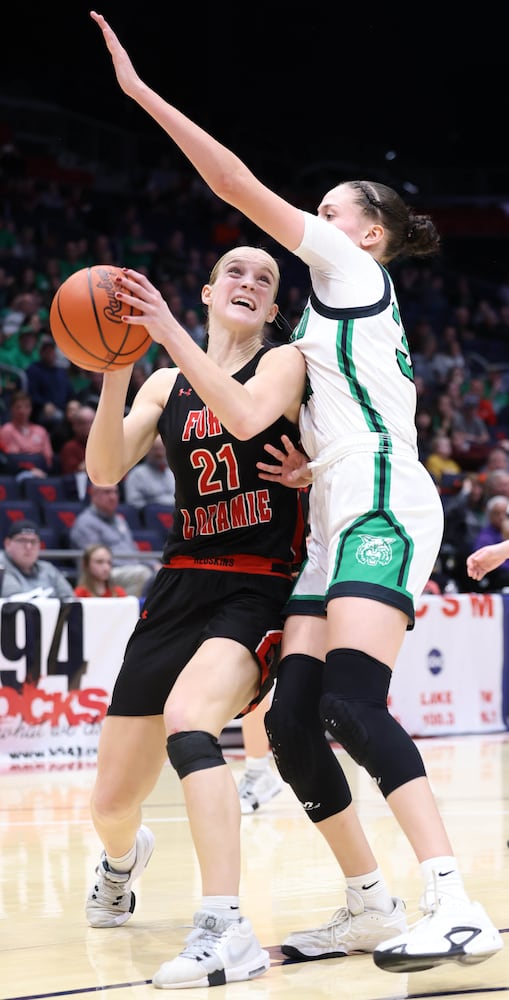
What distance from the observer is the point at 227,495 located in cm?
368

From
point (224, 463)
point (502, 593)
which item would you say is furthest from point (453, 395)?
point (224, 463)

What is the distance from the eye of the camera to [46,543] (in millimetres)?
10367

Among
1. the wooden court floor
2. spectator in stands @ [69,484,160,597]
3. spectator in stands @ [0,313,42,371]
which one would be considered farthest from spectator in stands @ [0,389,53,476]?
the wooden court floor

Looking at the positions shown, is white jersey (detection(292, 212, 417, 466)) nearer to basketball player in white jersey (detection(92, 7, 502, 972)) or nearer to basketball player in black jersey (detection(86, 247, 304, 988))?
basketball player in white jersey (detection(92, 7, 502, 972))

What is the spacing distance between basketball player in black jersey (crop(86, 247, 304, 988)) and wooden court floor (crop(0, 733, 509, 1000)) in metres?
0.21

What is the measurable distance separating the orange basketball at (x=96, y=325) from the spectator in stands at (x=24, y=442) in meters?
7.80

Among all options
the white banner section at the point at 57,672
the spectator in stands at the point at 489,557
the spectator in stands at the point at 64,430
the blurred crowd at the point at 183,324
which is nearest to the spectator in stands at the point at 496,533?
the blurred crowd at the point at 183,324

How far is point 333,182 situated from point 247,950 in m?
20.2

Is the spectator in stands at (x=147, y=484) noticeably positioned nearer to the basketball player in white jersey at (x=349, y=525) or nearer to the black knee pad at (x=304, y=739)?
the basketball player in white jersey at (x=349, y=525)

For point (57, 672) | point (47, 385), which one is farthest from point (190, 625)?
point (47, 385)

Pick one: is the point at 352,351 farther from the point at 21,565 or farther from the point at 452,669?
the point at 452,669

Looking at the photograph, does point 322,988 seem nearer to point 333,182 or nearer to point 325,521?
point 325,521

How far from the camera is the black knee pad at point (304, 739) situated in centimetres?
341

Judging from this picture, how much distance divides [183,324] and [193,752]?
12.0 meters
